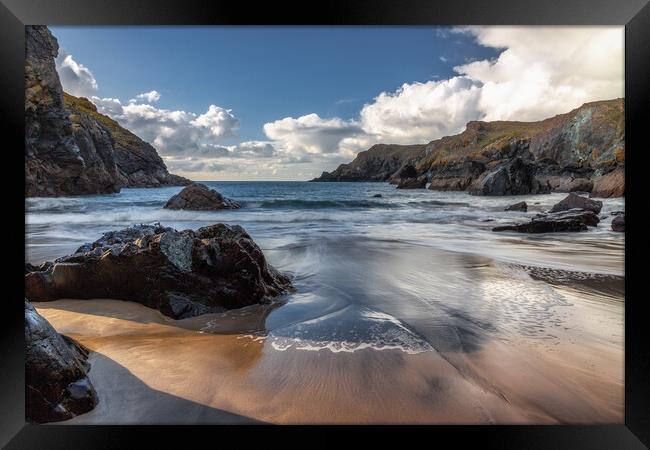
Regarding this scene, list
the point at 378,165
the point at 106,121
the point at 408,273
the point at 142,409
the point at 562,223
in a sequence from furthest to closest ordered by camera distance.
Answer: the point at 378,165
the point at 106,121
the point at 562,223
the point at 408,273
the point at 142,409

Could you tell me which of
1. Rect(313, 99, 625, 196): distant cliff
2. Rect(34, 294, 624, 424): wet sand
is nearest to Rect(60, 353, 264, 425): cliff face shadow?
Rect(34, 294, 624, 424): wet sand

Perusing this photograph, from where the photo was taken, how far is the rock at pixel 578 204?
5307 millimetres

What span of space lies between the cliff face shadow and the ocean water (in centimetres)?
50

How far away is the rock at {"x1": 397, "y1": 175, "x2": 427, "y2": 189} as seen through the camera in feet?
35.9

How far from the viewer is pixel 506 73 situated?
4.25 meters

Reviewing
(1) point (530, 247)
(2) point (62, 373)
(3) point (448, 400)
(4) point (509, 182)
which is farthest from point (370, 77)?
(4) point (509, 182)

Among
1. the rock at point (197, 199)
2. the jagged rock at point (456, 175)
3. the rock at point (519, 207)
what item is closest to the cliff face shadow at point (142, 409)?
the rock at point (197, 199)

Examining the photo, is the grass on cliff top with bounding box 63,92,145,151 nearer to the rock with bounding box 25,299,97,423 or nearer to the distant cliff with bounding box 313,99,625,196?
the distant cliff with bounding box 313,99,625,196

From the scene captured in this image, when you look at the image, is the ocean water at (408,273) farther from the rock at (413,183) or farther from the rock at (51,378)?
the rock at (413,183)

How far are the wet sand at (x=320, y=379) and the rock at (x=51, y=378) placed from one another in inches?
3.1

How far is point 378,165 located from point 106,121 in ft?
20.2

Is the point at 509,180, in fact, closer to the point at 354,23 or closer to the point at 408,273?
the point at 408,273

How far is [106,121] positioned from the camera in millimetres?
6332

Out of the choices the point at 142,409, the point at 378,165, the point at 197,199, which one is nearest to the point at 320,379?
the point at 142,409
